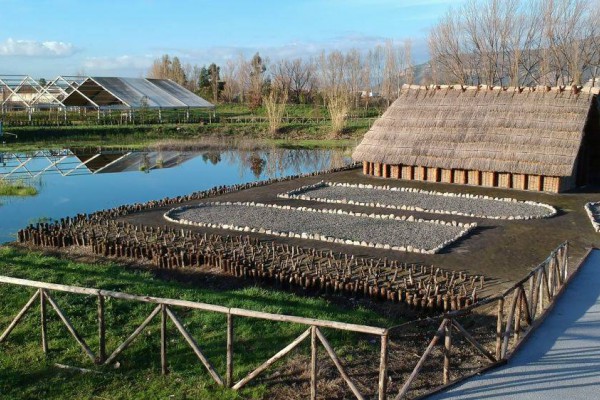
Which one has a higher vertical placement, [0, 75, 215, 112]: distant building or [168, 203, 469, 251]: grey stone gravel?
[0, 75, 215, 112]: distant building

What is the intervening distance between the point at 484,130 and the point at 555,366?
657 inches

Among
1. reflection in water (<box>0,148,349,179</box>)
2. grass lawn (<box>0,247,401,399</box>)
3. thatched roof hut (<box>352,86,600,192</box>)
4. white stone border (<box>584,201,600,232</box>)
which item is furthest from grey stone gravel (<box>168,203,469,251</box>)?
reflection in water (<box>0,148,349,179</box>)

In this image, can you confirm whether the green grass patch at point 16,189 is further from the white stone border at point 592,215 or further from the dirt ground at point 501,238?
the white stone border at point 592,215

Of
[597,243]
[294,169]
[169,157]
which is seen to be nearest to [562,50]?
[294,169]

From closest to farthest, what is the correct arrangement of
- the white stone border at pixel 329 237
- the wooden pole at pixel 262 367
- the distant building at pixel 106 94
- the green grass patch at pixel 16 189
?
the wooden pole at pixel 262 367, the white stone border at pixel 329 237, the green grass patch at pixel 16 189, the distant building at pixel 106 94

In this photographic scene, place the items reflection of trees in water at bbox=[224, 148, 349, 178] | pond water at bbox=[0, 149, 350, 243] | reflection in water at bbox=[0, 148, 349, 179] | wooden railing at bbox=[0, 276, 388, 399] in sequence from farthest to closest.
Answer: reflection of trees in water at bbox=[224, 148, 349, 178]
reflection in water at bbox=[0, 148, 349, 179]
pond water at bbox=[0, 149, 350, 243]
wooden railing at bbox=[0, 276, 388, 399]

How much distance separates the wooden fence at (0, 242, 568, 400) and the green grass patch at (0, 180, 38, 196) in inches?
609

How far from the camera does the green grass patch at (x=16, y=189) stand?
73.9 feet

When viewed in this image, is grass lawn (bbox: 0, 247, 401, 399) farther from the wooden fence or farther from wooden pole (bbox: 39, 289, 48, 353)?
the wooden fence

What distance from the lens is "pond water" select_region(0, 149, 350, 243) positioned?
2059 cm

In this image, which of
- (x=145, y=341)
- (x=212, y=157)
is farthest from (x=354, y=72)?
(x=145, y=341)

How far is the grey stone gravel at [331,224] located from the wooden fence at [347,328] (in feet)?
14.9

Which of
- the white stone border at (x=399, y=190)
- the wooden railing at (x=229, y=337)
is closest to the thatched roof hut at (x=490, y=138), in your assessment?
the white stone border at (x=399, y=190)

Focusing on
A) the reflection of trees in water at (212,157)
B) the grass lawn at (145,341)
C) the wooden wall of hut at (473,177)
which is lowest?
the grass lawn at (145,341)
